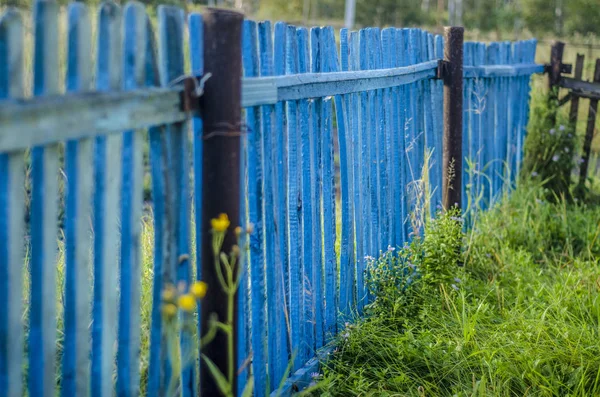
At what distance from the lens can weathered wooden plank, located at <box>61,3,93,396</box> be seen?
1.76m

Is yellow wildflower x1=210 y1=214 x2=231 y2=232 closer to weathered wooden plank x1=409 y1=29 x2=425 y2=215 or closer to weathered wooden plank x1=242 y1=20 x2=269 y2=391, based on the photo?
weathered wooden plank x1=242 y1=20 x2=269 y2=391

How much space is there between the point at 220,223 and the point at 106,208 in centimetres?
29

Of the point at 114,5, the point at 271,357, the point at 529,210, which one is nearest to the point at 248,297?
the point at 271,357

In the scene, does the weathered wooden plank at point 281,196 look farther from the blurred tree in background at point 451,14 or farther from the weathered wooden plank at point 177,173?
the blurred tree in background at point 451,14

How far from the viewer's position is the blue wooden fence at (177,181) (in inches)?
67.4

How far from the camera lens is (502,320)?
11.8ft

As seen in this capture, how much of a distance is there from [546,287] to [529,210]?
1703 millimetres

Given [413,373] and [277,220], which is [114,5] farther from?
[413,373]

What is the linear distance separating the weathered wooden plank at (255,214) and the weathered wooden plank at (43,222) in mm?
875

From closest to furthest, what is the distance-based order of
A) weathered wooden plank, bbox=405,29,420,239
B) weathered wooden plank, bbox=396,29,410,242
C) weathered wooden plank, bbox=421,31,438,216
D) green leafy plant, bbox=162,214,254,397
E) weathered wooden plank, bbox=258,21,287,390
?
green leafy plant, bbox=162,214,254,397, weathered wooden plank, bbox=258,21,287,390, weathered wooden plank, bbox=396,29,410,242, weathered wooden plank, bbox=405,29,420,239, weathered wooden plank, bbox=421,31,438,216

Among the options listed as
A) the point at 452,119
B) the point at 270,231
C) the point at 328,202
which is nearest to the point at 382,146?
the point at 328,202

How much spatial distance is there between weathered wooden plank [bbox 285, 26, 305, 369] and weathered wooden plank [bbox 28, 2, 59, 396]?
3.88 ft

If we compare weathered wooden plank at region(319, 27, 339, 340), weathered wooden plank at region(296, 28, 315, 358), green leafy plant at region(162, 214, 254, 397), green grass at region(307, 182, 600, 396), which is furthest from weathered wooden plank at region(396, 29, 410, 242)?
green leafy plant at region(162, 214, 254, 397)

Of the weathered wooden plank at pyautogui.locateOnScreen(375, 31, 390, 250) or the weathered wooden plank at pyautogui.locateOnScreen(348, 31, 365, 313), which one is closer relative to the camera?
the weathered wooden plank at pyautogui.locateOnScreen(348, 31, 365, 313)
